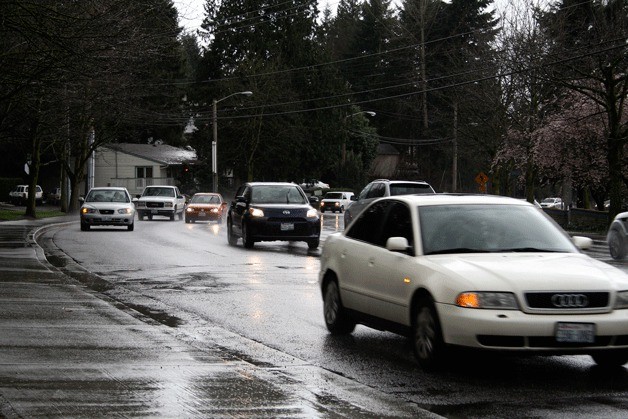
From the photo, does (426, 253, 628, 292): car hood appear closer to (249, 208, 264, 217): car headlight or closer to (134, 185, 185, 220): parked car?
(249, 208, 264, 217): car headlight

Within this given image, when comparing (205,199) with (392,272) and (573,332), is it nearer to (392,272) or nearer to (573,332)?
(392,272)

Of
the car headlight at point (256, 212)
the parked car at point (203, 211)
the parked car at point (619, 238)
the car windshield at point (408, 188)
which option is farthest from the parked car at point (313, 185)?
the parked car at point (619, 238)

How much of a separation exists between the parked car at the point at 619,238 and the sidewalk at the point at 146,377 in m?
14.3

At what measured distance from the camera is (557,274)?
8.88 meters

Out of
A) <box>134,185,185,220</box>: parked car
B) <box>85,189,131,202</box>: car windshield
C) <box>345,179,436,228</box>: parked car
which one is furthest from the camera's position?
<box>134,185,185,220</box>: parked car

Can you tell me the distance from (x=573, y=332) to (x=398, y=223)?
2457mm

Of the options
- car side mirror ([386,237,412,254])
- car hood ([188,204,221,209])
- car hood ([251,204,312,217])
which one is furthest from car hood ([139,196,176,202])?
car side mirror ([386,237,412,254])

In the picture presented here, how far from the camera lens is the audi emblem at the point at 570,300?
866 centimetres

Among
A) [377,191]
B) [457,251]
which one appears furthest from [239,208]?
[457,251]

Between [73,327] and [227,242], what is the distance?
734 inches

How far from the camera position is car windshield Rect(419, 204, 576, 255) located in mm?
9854

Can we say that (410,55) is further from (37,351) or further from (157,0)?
(37,351)

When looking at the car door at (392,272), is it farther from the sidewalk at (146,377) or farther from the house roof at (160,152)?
the house roof at (160,152)

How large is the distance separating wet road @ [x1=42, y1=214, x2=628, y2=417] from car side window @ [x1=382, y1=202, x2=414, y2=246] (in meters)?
1.14
